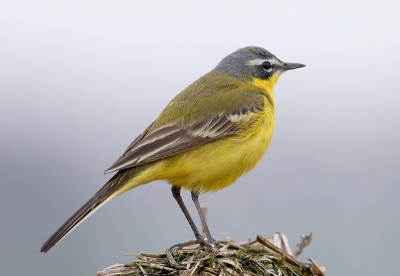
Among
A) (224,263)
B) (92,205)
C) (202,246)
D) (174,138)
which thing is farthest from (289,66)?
(224,263)

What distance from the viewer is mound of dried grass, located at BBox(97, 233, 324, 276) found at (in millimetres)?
6281

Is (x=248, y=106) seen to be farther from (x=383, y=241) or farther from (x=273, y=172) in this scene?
(x=273, y=172)

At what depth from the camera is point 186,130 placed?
7926 mm

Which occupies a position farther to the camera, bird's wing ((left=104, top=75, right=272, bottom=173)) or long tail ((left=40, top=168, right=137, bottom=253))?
bird's wing ((left=104, top=75, right=272, bottom=173))

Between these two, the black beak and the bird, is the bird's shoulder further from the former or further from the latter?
the black beak

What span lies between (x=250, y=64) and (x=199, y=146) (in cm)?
256

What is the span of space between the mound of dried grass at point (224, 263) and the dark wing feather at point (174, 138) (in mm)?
1247

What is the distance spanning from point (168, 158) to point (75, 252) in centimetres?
710

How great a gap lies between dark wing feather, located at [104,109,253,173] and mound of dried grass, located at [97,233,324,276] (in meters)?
1.25

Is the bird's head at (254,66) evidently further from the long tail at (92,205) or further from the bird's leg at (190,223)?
the long tail at (92,205)

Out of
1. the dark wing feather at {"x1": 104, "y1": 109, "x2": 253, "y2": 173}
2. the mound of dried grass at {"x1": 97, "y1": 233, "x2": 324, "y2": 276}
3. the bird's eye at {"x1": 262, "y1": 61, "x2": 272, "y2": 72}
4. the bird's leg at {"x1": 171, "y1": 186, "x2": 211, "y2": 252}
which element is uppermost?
the bird's eye at {"x1": 262, "y1": 61, "x2": 272, "y2": 72}

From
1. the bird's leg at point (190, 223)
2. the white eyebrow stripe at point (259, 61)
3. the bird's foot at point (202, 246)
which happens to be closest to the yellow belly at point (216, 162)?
the bird's leg at point (190, 223)

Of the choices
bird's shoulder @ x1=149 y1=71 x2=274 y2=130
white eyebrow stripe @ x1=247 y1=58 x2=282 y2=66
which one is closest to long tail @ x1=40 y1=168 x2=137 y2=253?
bird's shoulder @ x1=149 y1=71 x2=274 y2=130

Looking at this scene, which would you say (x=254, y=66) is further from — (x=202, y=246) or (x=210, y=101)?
(x=202, y=246)
